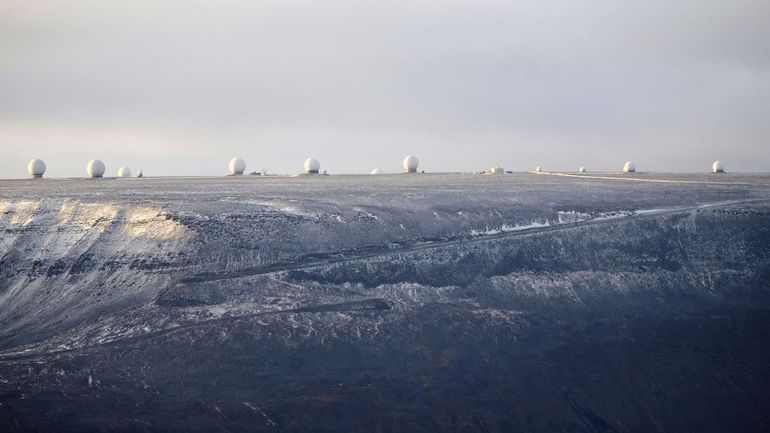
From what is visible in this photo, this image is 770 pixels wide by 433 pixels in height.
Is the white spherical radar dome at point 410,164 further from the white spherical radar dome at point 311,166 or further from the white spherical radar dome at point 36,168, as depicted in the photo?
the white spherical radar dome at point 36,168

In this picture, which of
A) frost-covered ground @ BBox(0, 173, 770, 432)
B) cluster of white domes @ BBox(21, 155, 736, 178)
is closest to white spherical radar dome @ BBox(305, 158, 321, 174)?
cluster of white domes @ BBox(21, 155, 736, 178)

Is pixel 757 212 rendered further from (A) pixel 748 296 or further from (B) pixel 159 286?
(B) pixel 159 286

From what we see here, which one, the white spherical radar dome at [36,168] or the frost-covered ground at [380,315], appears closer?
the frost-covered ground at [380,315]

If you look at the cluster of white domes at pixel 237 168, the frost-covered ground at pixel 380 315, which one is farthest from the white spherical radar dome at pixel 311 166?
the frost-covered ground at pixel 380 315

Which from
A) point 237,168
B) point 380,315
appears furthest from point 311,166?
point 380,315

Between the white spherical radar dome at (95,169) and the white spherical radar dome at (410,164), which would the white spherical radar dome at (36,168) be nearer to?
the white spherical radar dome at (95,169)

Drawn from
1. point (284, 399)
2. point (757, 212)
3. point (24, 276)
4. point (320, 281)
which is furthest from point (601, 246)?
point (24, 276)
